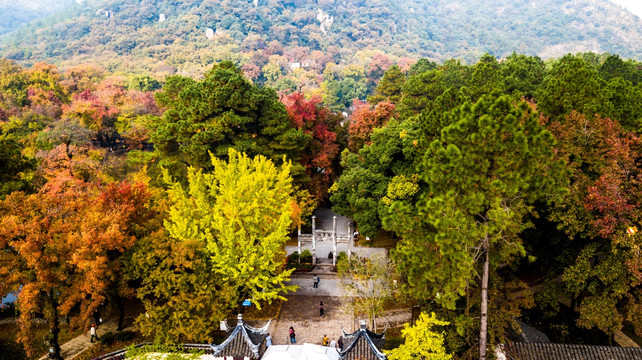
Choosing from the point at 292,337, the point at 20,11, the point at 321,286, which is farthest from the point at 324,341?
the point at 20,11

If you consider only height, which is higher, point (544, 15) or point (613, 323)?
point (544, 15)

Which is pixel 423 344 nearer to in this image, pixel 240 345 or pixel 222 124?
pixel 240 345

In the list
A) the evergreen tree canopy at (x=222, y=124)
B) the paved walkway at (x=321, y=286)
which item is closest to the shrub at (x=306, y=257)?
the paved walkway at (x=321, y=286)

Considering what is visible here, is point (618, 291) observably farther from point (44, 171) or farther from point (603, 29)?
point (603, 29)

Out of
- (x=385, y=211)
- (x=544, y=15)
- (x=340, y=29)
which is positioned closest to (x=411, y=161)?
(x=385, y=211)

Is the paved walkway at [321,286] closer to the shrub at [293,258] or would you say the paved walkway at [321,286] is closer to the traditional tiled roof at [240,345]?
the shrub at [293,258]

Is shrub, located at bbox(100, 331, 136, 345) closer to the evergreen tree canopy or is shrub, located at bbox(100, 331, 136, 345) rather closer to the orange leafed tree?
the orange leafed tree
